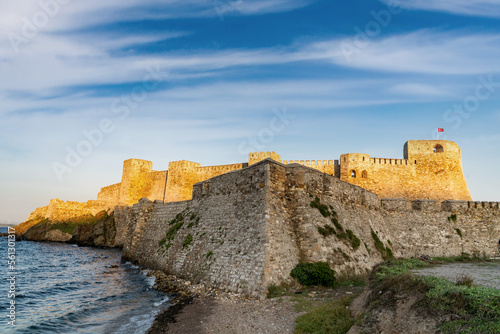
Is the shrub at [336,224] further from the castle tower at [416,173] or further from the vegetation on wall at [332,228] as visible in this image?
the castle tower at [416,173]

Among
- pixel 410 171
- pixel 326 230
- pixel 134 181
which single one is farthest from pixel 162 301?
pixel 134 181

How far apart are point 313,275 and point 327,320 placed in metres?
5.24

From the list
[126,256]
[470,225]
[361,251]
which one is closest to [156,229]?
[126,256]

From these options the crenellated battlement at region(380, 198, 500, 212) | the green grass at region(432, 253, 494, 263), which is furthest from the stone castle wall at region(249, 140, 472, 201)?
the green grass at region(432, 253, 494, 263)

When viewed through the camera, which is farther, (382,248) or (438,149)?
(438,149)

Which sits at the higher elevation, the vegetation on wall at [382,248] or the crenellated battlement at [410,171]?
the crenellated battlement at [410,171]

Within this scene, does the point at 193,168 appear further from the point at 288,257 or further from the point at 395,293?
the point at 395,293

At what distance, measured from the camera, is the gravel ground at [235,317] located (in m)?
10.6

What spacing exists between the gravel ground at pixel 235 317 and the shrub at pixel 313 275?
215 centimetres

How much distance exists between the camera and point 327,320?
31.7ft

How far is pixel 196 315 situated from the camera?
1241 cm

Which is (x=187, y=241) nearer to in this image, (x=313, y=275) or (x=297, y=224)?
(x=297, y=224)

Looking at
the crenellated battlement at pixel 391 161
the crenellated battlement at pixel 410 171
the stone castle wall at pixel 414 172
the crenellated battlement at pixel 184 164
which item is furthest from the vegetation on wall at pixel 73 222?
the crenellated battlement at pixel 391 161

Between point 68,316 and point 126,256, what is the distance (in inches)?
627
